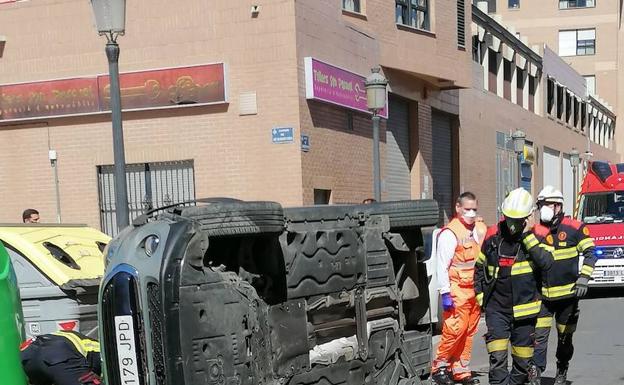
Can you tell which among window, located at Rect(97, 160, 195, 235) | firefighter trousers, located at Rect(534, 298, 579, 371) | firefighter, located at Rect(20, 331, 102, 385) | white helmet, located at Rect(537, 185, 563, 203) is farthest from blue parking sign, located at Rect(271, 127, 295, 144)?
firefighter, located at Rect(20, 331, 102, 385)

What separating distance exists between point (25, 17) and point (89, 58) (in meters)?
1.67

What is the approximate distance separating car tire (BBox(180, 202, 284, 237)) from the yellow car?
223 centimetres

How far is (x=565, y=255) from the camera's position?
701cm

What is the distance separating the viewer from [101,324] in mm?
3572

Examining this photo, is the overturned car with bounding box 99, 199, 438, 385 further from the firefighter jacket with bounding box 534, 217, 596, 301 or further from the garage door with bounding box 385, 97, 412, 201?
the garage door with bounding box 385, 97, 412, 201

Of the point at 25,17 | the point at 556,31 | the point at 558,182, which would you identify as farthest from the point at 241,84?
the point at 556,31

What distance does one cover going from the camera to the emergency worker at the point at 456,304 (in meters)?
7.22

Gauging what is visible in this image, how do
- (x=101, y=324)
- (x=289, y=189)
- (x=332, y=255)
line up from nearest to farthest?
(x=101, y=324) → (x=332, y=255) → (x=289, y=189)

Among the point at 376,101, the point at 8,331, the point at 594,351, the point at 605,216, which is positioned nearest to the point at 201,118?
the point at 376,101

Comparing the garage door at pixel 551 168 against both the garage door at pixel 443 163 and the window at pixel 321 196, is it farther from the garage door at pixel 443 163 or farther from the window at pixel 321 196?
the window at pixel 321 196

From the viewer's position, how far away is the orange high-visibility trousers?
23.6 feet

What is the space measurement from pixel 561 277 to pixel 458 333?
3.59 ft

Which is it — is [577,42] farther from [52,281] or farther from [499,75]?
[52,281]

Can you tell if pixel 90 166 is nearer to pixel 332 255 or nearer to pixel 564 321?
pixel 564 321
